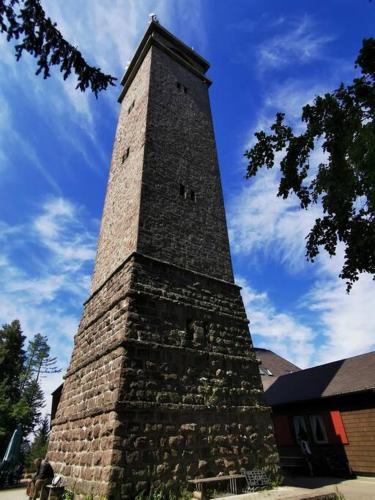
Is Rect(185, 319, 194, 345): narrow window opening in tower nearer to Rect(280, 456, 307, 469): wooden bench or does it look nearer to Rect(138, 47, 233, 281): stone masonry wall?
Rect(138, 47, 233, 281): stone masonry wall

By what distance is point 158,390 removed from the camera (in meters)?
6.10

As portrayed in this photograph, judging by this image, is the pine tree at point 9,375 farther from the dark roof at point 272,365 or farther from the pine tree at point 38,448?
the dark roof at point 272,365

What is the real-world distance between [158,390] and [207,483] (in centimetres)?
188

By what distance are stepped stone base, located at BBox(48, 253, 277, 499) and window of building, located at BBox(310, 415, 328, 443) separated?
5.69 metres

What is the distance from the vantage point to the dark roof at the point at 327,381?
36.0 feet

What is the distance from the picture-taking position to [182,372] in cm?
667

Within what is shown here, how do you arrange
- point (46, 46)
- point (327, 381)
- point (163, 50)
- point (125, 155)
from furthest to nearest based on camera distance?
1. point (163, 50)
2. point (327, 381)
3. point (125, 155)
4. point (46, 46)

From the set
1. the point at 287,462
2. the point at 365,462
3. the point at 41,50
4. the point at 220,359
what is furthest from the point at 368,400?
the point at 41,50

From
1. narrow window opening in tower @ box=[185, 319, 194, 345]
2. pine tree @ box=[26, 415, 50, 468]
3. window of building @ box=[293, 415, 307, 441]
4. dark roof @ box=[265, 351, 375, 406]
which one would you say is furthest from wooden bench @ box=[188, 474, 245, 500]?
pine tree @ box=[26, 415, 50, 468]

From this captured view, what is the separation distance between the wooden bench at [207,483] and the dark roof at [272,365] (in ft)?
45.0

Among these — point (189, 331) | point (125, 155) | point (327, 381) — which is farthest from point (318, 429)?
point (125, 155)

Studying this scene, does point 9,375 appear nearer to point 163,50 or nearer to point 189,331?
point 189,331

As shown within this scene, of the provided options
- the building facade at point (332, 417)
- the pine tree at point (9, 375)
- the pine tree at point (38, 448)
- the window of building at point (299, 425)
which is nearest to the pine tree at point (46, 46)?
the building facade at point (332, 417)

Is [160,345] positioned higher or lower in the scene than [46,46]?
lower
